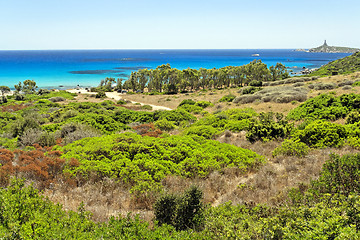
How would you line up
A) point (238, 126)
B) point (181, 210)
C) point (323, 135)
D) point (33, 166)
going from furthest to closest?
point (238, 126), point (323, 135), point (33, 166), point (181, 210)

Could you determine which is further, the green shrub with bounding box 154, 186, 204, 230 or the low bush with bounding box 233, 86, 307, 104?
the low bush with bounding box 233, 86, 307, 104

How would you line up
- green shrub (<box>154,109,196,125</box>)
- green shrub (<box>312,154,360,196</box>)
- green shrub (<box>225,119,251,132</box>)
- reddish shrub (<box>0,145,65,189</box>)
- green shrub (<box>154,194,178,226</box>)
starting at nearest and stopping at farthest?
1. green shrub (<box>154,194,178,226</box>)
2. green shrub (<box>312,154,360,196</box>)
3. reddish shrub (<box>0,145,65,189</box>)
4. green shrub (<box>225,119,251,132</box>)
5. green shrub (<box>154,109,196,125</box>)

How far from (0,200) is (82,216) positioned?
63.6 inches

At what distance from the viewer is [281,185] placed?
21.5 ft

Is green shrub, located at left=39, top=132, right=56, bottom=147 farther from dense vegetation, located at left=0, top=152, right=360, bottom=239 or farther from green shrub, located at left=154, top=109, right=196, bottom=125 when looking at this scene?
green shrub, located at left=154, top=109, right=196, bottom=125

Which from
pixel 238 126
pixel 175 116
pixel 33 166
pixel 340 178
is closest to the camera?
pixel 340 178

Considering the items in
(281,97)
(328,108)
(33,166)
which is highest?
(328,108)

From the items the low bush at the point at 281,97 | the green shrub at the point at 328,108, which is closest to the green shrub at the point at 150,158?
the green shrub at the point at 328,108

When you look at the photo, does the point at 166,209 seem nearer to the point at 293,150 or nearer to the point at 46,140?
the point at 293,150

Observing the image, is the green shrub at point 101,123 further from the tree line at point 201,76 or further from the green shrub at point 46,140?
the tree line at point 201,76

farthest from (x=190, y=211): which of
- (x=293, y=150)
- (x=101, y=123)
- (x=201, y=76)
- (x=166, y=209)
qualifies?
(x=201, y=76)

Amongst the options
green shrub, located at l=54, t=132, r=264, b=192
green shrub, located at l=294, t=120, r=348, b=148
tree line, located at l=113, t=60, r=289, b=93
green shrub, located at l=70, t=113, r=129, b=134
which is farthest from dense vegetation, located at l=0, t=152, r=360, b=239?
tree line, located at l=113, t=60, r=289, b=93

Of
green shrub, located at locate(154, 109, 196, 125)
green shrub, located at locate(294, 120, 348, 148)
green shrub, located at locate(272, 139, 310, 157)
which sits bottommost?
green shrub, located at locate(154, 109, 196, 125)

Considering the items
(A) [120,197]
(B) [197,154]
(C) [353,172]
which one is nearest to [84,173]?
(A) [120,197]
